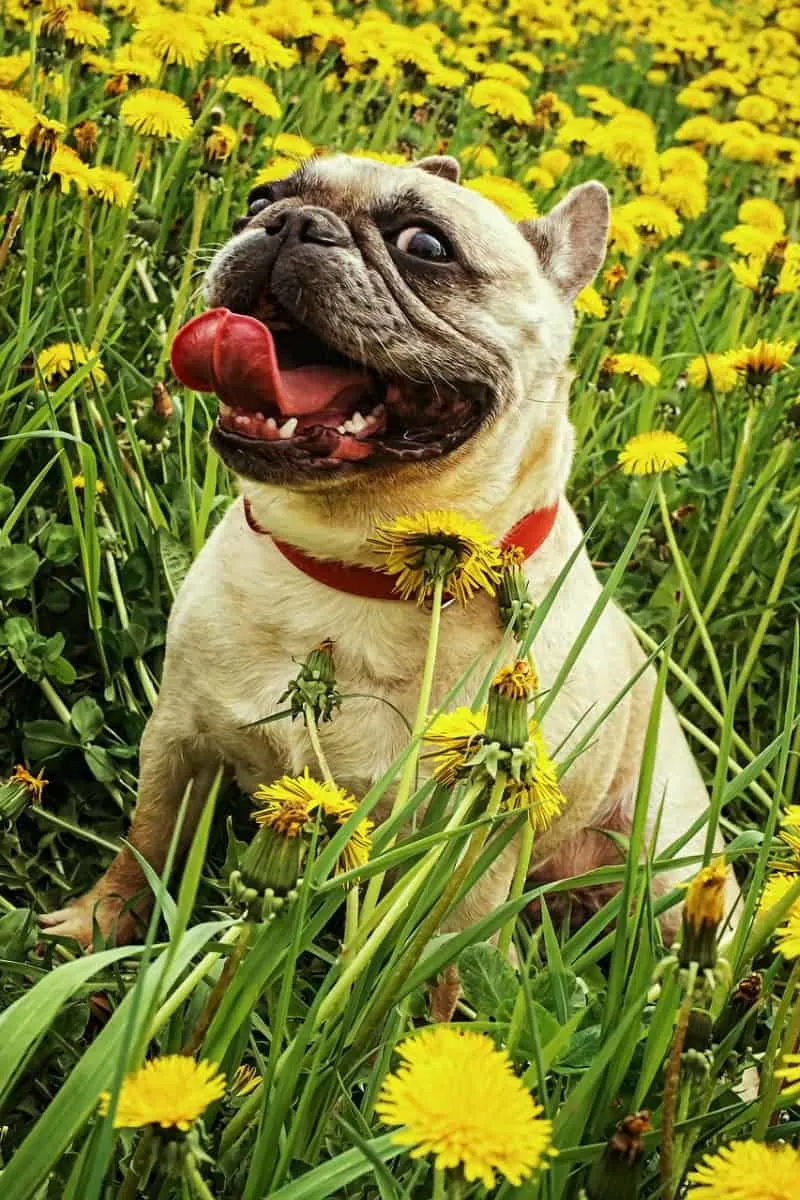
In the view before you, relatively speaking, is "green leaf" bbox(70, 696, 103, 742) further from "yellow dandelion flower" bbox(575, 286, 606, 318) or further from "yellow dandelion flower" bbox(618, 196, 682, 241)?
"yellow dandelion flower" bbox(618, 196, 682, 241)

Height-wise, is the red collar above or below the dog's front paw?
above

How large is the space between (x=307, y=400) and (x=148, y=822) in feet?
2.64

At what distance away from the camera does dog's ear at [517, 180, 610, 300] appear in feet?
8.50

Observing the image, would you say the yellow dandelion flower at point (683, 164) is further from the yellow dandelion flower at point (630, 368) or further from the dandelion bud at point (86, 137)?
the dandelion bud at point (86, 137)

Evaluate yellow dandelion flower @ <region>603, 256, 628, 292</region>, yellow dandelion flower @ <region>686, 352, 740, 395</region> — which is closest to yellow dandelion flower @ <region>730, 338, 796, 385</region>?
yellow dandelion flower @ <region>686, 352, 740, 395</region>

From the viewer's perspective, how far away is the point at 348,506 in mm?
2150

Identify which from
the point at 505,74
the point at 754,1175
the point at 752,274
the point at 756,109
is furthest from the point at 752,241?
the point at 756,109

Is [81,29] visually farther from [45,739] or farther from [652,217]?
[45,739]

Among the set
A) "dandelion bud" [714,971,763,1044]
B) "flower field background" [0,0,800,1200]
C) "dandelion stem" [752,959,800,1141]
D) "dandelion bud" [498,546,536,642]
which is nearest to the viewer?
"flower field background" [0,0,800,1200]

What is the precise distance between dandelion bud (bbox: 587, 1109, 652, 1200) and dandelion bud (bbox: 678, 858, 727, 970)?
14 cm

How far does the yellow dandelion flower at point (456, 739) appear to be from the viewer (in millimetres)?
1327

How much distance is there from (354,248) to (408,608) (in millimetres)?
618

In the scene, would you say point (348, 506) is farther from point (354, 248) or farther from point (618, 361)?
point (618, 361)

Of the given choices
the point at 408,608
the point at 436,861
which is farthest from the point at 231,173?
the point at 436,861
